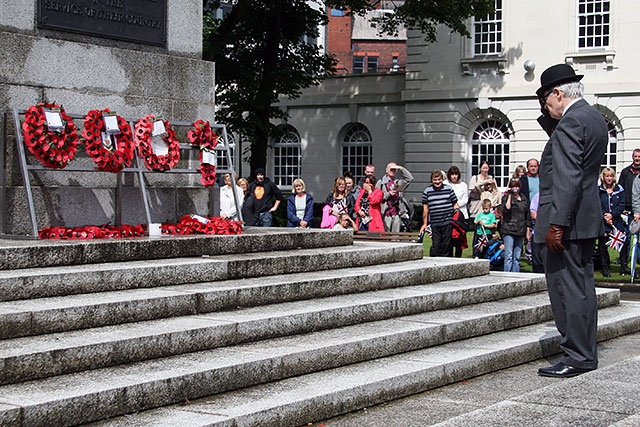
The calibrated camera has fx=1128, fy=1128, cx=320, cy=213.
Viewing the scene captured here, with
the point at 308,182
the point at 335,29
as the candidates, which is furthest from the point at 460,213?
the point at 335,29

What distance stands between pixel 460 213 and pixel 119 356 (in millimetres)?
10867

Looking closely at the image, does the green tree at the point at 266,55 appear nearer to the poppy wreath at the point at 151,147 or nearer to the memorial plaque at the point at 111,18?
the memorial plaque at the point at 111,18

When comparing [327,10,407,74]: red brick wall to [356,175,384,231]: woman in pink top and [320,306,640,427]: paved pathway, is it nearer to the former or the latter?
[356,175,384,231]: woman in pink top

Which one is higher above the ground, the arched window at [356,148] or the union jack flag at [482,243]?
the arched window at [356,148]

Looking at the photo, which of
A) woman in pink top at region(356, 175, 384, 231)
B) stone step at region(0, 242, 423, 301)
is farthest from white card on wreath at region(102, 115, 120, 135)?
woman in pink top at region(356, 175, 384, 231)

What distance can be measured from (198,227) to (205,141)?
108 centimetres

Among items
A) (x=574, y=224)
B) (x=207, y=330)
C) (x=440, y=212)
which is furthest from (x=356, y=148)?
(x=207, y=330)

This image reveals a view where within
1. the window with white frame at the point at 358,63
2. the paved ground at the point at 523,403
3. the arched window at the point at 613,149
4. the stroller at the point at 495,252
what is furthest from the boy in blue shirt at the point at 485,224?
the window with white frame at the point at 358,63

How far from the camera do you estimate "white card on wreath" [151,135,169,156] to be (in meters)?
11.2

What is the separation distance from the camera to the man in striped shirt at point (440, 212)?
1705cm

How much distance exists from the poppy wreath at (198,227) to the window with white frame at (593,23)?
26723mm

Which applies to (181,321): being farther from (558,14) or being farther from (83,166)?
(558,14)

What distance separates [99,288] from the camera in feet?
27.7

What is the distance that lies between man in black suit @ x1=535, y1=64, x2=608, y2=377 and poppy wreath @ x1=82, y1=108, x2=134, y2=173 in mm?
4185
